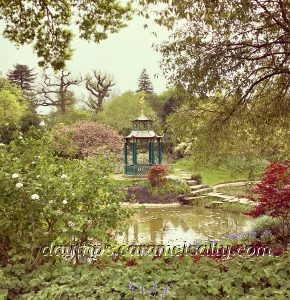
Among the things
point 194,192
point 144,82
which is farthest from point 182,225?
point 144,82

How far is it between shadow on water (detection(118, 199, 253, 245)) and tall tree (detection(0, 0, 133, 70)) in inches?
158

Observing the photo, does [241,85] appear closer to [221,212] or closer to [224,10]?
[224,10]

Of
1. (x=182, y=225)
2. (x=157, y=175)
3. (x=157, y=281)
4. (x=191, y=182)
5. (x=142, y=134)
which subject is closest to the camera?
(x=157, y=281)

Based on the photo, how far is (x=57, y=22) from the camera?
712cm

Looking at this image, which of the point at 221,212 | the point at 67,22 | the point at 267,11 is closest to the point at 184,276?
the point at 267,11

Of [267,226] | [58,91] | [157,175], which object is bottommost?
[267,226]

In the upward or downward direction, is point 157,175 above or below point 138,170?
above

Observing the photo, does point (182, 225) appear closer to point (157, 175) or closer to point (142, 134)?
point (157, 175)

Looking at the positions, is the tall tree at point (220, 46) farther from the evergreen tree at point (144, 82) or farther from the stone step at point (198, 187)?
the evergreen tree at point (144, 82)

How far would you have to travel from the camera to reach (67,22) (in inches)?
281

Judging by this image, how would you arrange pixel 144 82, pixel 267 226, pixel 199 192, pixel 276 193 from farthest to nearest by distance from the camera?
pixel 144 82 → pixel 199 192 → pixel 267 226 → pixel 276 193

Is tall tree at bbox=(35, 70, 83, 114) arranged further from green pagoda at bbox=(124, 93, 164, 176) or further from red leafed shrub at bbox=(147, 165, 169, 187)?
red leafed shrub at bbox=(147, 165, 169, 187)

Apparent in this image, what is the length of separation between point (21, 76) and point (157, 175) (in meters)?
31.5

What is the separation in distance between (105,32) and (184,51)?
91.7 inches
